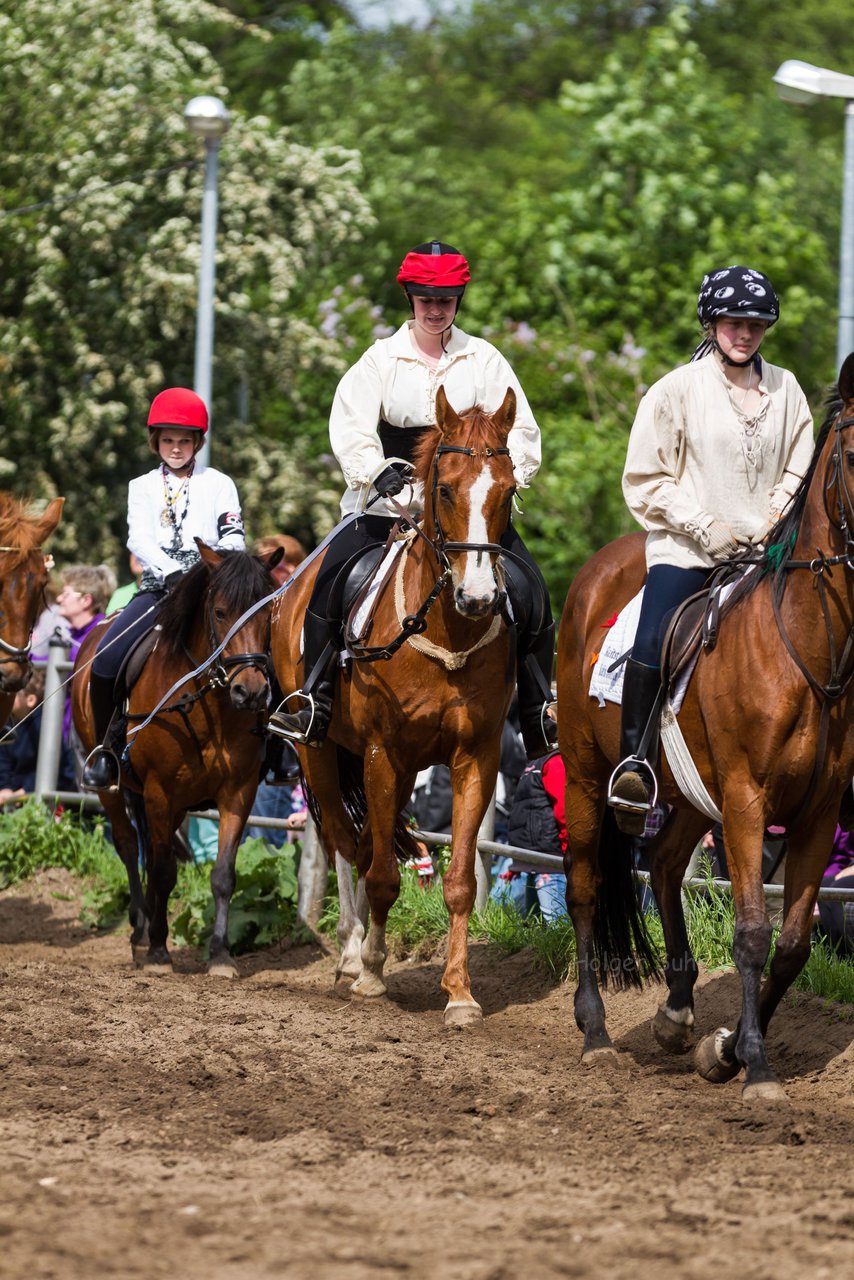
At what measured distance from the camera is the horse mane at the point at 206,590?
1002 centimetres

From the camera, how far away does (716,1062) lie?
22.3ft

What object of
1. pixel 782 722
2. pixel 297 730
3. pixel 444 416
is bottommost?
pixel 297 730

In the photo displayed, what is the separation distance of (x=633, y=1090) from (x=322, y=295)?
21.4m

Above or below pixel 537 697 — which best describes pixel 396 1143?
below

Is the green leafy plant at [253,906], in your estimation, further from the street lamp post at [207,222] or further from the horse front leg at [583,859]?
the street lamp post at [207,222]

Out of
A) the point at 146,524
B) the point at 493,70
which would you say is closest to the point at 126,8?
the point at 146,524

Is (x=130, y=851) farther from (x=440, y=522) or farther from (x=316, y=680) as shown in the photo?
(x=440, y=522)

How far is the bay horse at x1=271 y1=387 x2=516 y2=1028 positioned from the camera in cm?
768

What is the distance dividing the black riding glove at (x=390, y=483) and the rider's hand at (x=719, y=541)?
1.80 meters

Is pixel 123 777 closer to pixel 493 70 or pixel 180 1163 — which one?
pixel 180 1163

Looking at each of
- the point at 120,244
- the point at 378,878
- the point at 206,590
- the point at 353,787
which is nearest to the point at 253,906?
the point at 353,787

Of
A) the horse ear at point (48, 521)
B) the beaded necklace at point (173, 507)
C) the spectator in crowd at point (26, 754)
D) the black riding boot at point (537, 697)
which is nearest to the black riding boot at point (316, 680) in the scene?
the black riding boot at point (537, 697)

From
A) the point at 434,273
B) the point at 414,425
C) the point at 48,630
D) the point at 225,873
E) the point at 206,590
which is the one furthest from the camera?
the point at 48,630

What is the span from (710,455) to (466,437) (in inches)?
43.7
